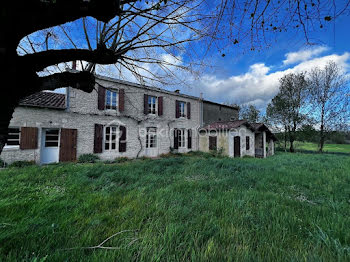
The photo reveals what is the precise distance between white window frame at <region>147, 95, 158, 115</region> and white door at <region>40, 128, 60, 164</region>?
6380 mm

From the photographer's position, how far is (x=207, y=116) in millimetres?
15102

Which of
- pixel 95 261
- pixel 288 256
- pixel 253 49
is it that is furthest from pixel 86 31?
pixel 288 256

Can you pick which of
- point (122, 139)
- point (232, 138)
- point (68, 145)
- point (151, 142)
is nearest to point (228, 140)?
point (232, 138)

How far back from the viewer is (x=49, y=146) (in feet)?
26.9

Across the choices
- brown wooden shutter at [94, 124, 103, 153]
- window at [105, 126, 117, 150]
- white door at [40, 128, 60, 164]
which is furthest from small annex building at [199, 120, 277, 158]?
white door at [40, 128, 60, 164]

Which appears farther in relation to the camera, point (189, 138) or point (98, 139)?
point (189, 138)

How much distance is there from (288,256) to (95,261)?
6.25 ft

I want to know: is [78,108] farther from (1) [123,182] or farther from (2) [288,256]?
(2) [288,256]

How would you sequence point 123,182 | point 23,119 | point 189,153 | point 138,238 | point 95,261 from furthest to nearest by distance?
point 189,153 < point 23,119 < point 123,182 < point 138,238 < point 95,261

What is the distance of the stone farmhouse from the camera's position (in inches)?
296

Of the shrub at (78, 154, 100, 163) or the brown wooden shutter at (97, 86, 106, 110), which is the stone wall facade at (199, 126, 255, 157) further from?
the shrub at (78, 154, 100, 163)

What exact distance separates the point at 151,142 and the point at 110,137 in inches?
131

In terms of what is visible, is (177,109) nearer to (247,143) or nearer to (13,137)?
(247,143)

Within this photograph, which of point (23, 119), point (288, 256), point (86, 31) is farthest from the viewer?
point (23, 119)
